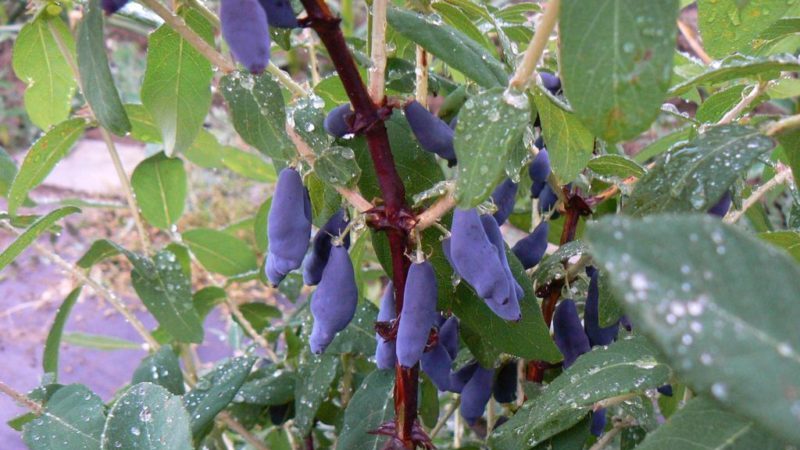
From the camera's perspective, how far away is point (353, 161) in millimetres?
586

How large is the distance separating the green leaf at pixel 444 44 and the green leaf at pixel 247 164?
0.71 m

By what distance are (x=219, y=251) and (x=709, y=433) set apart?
34.6 inches

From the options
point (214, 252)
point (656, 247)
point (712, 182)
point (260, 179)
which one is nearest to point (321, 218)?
point (712, 182)

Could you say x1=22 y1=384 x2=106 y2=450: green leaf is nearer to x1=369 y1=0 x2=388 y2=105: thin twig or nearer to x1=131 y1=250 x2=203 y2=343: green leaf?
x1=131 y1=250 x2=203 y2=343: green leaf

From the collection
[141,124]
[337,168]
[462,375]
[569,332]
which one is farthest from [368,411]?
[141,124]

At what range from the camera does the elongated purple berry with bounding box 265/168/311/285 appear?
0.59 m

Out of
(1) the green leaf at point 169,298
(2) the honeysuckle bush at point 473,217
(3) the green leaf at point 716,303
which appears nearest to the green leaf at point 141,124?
(2) the honeysuckle bush at point 473,217

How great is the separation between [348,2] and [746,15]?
1.90 metres

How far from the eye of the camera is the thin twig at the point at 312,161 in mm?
588

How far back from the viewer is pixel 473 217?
1.80ft

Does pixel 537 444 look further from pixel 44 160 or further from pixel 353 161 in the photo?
pixel 44 160

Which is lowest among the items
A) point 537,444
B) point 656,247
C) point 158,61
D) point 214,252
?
point 537,444

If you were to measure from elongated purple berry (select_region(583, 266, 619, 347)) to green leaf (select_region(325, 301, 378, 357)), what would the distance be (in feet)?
0.82

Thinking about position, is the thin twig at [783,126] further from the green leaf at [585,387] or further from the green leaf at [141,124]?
the green leaf at [141,124]
